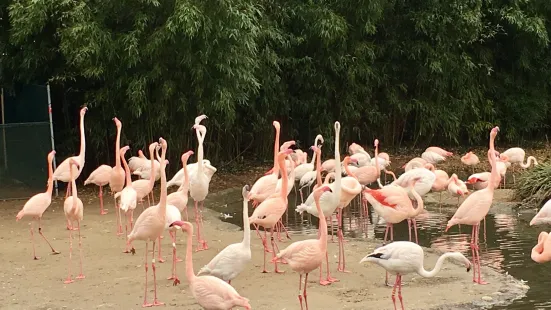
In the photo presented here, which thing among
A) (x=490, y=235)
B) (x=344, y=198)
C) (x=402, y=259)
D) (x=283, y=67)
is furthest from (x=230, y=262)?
(x=283, y=67)

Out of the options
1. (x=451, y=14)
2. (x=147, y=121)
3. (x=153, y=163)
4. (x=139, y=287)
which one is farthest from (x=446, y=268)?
(x=451, y=14)

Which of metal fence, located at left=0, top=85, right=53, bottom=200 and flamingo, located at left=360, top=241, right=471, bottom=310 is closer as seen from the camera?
flamingo, located at left=360, top=241, right=471, bottom=310

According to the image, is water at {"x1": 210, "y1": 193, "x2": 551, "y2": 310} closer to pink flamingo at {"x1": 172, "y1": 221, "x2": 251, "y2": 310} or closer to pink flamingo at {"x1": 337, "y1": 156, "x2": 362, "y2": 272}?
pink flamingo at {"x1": 337, "y1": 156, "x2": 362, "y2": 272}

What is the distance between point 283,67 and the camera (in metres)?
17.7

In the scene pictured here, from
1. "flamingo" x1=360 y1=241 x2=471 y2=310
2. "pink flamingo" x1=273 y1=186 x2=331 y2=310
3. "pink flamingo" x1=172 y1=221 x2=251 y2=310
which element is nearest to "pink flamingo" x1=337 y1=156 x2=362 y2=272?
"pink flamingo" x1=273 y1=186 x2=331 y2=310

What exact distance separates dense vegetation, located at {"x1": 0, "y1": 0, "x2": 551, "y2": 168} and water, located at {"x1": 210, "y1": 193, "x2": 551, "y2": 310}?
255cm

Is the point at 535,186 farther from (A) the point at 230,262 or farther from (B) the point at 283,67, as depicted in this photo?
(B) the point at 283,67

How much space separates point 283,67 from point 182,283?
9.88m

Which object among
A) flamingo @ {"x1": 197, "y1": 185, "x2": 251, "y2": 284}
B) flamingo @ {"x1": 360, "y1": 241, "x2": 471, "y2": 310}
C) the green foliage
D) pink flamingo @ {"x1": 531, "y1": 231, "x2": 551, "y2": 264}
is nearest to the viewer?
pink flamingo @ {"x1": 531, "y1": 231, "x2": 551, "y2": 264}

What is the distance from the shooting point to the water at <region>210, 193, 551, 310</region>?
8.20 meters

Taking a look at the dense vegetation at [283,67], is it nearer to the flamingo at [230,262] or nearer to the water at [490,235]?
the water at [490,235]

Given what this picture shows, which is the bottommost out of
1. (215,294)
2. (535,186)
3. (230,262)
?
(215,294)

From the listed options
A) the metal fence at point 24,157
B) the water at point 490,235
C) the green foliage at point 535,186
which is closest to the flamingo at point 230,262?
the water at point 490,235

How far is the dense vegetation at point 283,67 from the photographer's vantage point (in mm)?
13547
